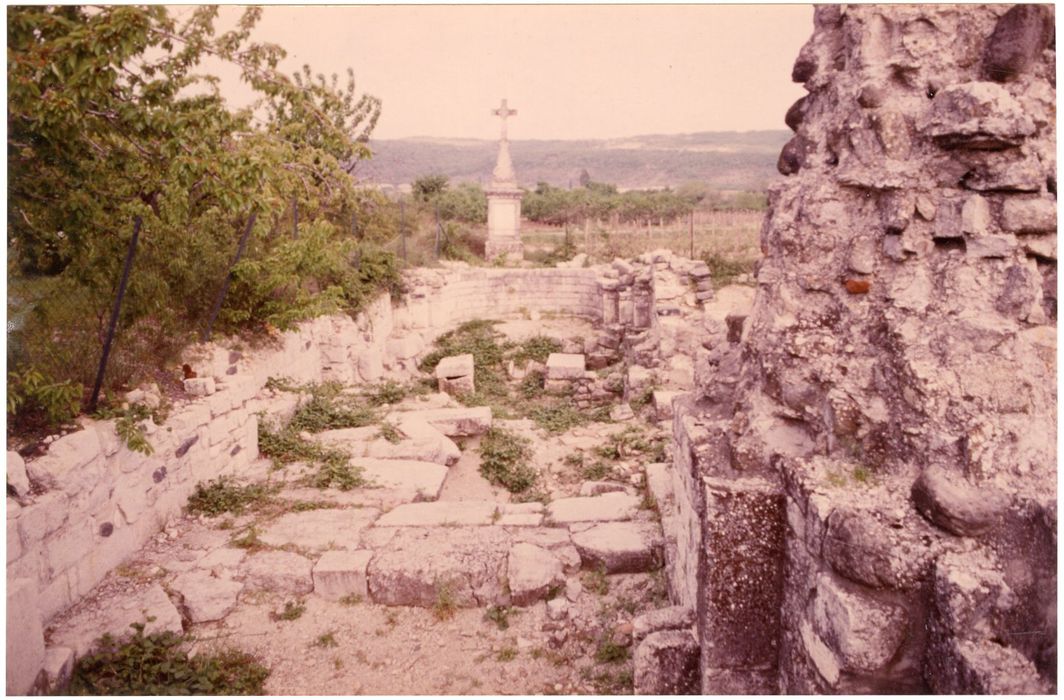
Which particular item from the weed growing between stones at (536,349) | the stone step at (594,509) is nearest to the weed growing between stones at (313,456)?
the stone step at (594,509)

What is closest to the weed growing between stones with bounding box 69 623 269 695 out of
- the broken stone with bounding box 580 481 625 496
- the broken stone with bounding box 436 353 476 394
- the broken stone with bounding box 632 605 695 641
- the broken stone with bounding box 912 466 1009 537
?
the broken stone with bounding box 632 605 695 641

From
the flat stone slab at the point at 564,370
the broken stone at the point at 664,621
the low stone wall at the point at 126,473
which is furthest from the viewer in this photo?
the flat stone slab at the point at 564,370

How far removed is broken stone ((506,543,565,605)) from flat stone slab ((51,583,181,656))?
2194mm

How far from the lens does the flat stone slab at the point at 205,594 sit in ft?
14.5

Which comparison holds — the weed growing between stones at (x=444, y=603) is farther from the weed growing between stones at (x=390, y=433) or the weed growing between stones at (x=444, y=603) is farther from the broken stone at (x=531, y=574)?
the weed growing between stones at (x=390, y=433)

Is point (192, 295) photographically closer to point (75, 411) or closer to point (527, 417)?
point (75, 411)

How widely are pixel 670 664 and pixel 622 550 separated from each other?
1.61 metres

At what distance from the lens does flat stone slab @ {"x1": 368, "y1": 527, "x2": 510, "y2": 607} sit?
4551mm

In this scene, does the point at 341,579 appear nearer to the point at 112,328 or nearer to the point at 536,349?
the point at 112,328

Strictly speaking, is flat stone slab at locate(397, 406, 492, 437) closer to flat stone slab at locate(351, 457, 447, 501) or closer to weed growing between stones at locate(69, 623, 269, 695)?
flat stone slab at locate(351, 457, 447, 501)

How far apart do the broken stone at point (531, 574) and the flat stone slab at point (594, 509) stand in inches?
28.9

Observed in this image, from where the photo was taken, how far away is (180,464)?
19.0ft

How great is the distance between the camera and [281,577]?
186 inches

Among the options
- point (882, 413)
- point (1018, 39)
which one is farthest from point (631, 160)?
point (882, 413)
